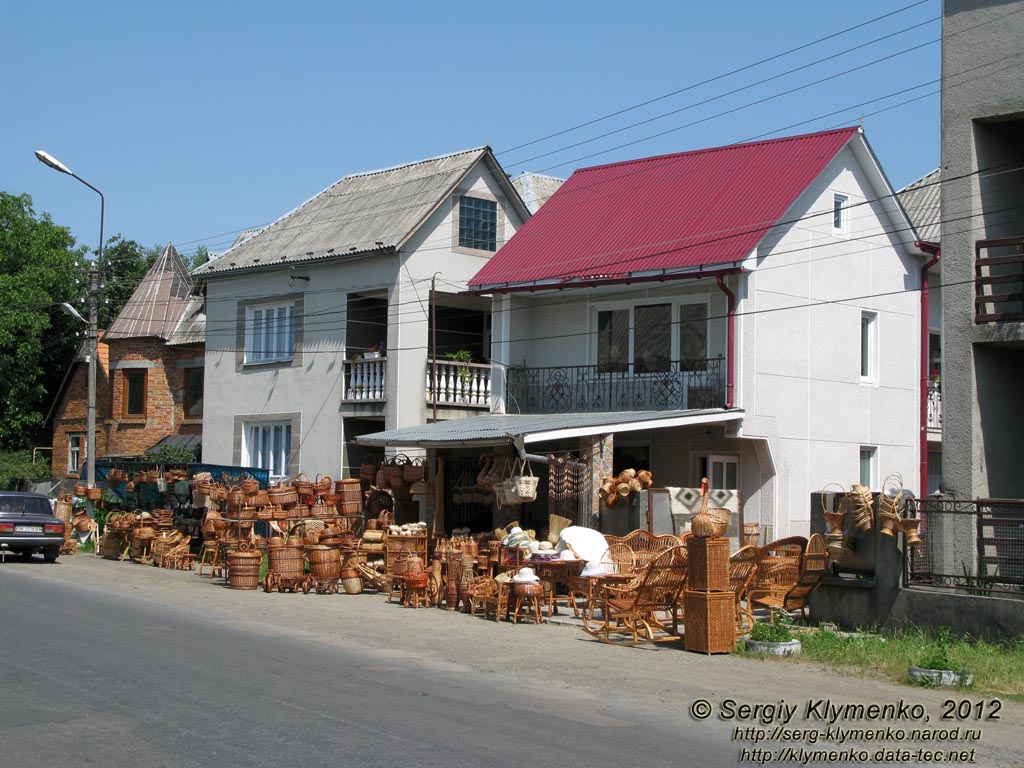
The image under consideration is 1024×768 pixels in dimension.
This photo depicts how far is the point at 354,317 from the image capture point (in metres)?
28.7

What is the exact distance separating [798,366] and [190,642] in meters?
13.9

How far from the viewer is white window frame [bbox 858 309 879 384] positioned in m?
24.8

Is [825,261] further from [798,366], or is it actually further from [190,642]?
[190,642]

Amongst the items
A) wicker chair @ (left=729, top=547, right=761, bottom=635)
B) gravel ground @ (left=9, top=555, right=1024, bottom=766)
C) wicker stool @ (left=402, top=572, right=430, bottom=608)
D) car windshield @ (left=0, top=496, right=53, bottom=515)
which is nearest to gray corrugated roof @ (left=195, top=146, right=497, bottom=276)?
car windshield @ (left=0, top=496, right=53, bottom=515)

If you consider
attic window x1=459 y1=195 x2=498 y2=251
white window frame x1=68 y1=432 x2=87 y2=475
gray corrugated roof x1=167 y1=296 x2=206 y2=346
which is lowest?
white window frame x1=68 y1=432 x2=87 y2=475

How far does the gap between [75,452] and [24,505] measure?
17779mm

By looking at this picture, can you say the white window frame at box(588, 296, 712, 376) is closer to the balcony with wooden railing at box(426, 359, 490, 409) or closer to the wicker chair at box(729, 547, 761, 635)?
the balcony with wooden railing at box(426, 359, 490, 409)

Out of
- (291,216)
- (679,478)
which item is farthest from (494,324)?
(291,216)

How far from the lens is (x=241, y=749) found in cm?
788

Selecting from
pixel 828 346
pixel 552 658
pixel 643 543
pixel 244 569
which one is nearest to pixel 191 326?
pixel 244 569

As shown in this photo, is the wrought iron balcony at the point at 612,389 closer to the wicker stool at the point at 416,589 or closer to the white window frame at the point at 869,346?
the white window frame at the point at 869,346

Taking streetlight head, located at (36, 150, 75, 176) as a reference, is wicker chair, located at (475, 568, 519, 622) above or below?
below

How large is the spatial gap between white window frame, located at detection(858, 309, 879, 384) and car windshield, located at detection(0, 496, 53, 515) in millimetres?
18003

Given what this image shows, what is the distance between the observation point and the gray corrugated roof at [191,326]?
37.1 meters
